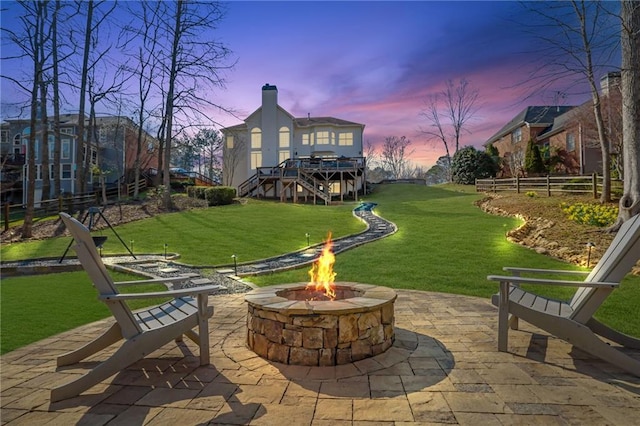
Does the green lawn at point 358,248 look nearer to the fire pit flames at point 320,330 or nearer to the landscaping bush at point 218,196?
the landscaping bush at point 218,196

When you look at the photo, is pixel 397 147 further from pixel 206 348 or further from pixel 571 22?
pixel 206 348

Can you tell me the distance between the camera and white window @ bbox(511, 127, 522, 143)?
32.2 metres

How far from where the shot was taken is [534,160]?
25906mm

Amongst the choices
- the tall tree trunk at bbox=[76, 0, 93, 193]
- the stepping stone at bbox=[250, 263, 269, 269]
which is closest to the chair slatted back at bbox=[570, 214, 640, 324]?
the stepping stone at bbox=[250, 263, 269, 269]

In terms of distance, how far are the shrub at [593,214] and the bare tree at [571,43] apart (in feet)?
12.6

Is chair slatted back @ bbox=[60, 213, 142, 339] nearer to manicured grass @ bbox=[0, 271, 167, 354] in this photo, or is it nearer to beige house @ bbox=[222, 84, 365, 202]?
manicured grass @ bbox=[0, 271, 167, 354]

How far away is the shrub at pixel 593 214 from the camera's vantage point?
10.1 m

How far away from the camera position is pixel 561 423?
7.39 ft

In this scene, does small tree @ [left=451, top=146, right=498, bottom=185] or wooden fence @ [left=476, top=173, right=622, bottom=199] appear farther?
small tree @ [left=451, top=146, right=498, bottom=185]

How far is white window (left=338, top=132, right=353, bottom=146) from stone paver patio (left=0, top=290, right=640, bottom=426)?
27.5 m

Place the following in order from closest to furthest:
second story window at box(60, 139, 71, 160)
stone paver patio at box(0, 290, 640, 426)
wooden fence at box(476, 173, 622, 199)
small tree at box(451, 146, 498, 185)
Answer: stone paver patio at box(0, 290, 640, 426) → wooden fence at box(476, 173, 622, 199) → small tree at box(451, 146, 498, 185) → second story window at box(60, 139, 71, 160)

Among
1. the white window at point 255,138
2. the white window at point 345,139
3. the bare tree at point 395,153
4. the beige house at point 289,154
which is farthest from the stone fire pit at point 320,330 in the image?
the bare tree at point 395,153

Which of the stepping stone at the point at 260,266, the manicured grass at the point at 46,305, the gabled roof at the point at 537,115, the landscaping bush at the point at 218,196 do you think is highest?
the gabled roof at the point at 537,115

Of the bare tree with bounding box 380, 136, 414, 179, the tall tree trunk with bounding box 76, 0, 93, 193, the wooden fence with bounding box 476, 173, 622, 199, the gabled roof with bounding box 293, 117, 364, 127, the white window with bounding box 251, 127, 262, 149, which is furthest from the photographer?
the bare tree with bounding box 380, 136, 414, 179
